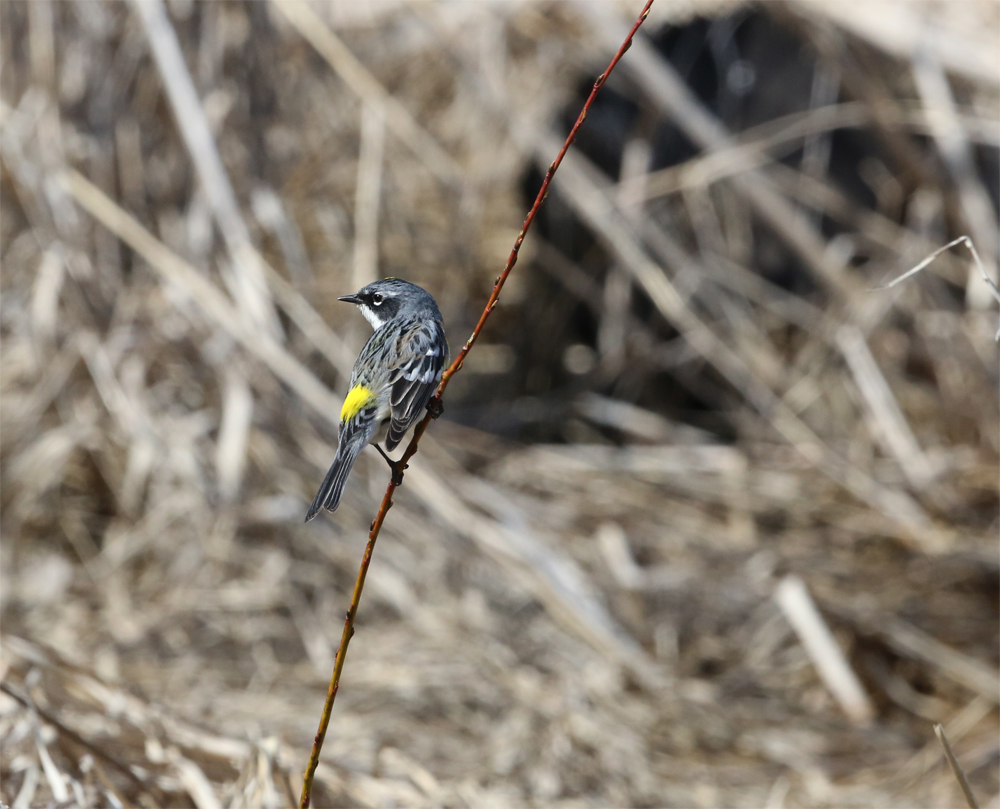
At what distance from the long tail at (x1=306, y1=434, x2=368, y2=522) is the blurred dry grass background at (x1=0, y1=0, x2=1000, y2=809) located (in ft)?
6.18

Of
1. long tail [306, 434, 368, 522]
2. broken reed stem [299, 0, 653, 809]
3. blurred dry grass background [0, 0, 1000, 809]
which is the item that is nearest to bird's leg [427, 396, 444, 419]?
broken reed stem [299, 0, 653, 809]

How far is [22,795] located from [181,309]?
2.60m

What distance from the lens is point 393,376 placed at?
174 centimetres

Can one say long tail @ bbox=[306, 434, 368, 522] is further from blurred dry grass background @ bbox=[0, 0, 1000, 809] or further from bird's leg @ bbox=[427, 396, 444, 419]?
blurred dry grass background @ bbox=[0, 0, 1000, 809]

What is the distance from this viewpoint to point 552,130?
224 inches

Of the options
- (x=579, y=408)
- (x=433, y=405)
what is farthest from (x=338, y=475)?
(x=579, y=408)

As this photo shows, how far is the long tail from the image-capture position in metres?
1.38

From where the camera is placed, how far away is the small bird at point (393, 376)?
1.59 m

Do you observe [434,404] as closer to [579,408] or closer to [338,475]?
[338,475]

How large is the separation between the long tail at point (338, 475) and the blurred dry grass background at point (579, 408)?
1.88 metres

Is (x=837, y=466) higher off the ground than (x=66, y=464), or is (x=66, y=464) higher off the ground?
(x=837, y=466)

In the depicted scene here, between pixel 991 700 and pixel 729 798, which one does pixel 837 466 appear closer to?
pixel 991 700

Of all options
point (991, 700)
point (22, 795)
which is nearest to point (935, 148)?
point (991, 700)

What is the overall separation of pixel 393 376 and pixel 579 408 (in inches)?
161
